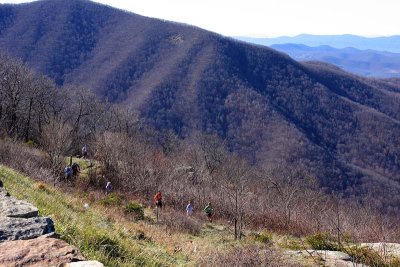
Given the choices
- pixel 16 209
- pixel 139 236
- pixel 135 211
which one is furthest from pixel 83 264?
pixel 135 211

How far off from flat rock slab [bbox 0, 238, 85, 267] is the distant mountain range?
304ft

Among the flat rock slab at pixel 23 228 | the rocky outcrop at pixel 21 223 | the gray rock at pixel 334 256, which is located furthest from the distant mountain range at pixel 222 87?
the flat rock slab at pixel 23 228

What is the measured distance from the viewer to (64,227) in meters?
5.85

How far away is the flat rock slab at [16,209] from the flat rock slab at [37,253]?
3.57 feet

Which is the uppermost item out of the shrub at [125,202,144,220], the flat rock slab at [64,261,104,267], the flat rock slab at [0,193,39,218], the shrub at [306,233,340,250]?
the flat rock slab at [64,261,104,267]

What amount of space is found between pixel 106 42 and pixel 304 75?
72.2 meters

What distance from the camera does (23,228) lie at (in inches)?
178

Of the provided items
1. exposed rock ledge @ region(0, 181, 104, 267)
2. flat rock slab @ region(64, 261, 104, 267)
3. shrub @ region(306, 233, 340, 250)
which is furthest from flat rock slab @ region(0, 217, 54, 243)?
shrub @ region(306, 233, 340, 250)

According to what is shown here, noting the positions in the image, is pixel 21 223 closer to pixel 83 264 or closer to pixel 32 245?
pixel 32 245

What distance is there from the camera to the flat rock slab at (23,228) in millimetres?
4357

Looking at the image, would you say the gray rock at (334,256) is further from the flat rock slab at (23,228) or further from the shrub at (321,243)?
the flat rock slab at (23,228)

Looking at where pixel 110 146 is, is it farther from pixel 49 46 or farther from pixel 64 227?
pixel 49 46

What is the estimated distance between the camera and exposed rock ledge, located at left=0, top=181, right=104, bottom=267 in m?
3.71

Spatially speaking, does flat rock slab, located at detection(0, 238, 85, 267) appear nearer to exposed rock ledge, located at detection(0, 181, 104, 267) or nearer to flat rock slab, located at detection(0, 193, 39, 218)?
exposed rock ledge, located at detection(0, 181, 104, 267)
